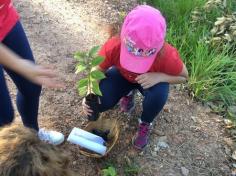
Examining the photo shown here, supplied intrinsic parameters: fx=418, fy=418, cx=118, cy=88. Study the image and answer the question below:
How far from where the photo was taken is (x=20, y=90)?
6.72ft

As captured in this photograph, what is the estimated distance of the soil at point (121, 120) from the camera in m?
2.51

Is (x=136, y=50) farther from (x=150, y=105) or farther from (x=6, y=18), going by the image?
(x=6, y=18)

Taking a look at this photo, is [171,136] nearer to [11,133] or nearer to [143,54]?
[143,54]

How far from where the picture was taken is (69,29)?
335 cm

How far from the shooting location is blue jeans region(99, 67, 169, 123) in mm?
2314

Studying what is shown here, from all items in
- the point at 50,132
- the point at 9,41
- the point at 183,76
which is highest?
the point at 9,41

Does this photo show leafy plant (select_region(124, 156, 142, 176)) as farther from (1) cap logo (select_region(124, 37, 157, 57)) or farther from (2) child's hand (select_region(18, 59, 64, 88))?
(2) child's hand (select_region(18, 59, 64, 88))

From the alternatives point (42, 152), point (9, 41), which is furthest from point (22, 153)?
point (9, 41)

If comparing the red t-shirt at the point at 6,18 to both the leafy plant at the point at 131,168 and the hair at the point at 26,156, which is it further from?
the leafy plant at the point at 131,168

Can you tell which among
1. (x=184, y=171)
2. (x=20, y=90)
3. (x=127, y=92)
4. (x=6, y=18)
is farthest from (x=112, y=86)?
(x=6, y=18)

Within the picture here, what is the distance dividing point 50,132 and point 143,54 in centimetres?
78

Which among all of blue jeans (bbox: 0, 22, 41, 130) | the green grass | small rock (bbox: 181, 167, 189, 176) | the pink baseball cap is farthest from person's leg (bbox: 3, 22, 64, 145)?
the green grass

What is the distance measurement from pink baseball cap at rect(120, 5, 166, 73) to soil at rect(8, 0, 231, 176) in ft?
2.03

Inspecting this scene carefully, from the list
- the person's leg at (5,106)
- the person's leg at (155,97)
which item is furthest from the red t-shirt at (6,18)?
the person's leg at (155,97)
